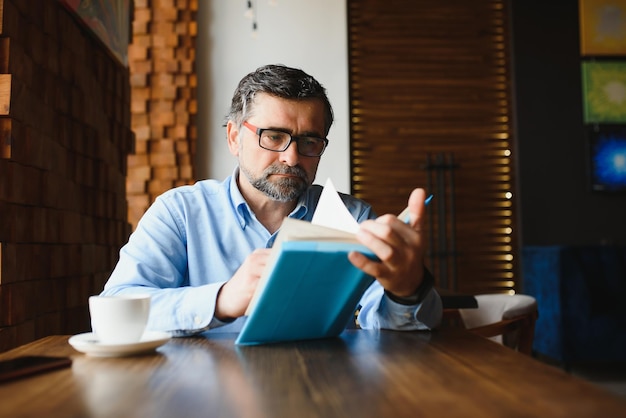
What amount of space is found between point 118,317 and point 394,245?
460mm

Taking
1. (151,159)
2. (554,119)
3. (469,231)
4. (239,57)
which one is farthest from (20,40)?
(554,119)

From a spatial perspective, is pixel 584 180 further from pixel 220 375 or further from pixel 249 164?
pixel 220 375

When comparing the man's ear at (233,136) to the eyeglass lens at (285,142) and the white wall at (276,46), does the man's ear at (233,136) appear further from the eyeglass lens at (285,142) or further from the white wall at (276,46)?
the white wall at (276,46)

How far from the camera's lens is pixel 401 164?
16.9 feet

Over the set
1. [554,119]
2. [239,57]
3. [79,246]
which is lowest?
[79,246]

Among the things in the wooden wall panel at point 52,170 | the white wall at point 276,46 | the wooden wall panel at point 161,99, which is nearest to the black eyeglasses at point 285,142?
the wooden wall panel at point 52,170

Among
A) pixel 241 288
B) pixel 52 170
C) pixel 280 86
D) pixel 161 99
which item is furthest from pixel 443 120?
pixel 241 288

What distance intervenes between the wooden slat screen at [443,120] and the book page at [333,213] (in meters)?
3.90

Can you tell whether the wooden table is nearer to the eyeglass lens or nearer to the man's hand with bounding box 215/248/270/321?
the man's hand with bounding box 215/248/270/321

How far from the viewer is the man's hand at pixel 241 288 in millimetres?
1088

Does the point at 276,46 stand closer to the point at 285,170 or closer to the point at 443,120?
the point at 443,120

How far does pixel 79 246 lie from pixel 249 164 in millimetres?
796

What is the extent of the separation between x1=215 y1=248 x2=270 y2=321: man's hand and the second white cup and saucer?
0.18 m

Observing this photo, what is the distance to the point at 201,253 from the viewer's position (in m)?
1.60
